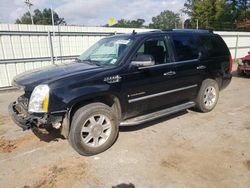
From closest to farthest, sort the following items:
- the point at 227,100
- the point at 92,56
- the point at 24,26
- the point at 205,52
Result: the point at 92,56 → the point at 205,52 → the point at 227,100 → the point at 24,26

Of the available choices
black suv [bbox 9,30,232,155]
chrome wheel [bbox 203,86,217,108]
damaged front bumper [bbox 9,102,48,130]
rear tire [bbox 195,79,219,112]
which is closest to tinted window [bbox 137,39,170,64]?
black suv [bbox 9,30,232,155]

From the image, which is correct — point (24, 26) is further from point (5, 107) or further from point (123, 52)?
point (123, 52)

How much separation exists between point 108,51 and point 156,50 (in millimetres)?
938

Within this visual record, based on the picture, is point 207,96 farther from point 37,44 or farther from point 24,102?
point 37,44

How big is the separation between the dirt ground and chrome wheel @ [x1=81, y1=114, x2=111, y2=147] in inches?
9.5

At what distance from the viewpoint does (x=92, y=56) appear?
447 cm

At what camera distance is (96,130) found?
3.51 meters

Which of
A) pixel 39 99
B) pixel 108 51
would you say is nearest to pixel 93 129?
pixel 39 99

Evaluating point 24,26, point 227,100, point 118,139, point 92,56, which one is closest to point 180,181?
point 118,139

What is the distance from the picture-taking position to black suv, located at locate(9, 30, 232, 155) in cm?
313

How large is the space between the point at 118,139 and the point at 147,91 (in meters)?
1.05

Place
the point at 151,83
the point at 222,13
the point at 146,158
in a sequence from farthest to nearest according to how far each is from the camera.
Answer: the point at 222,13 < the point at 151,83 < the point at 146,158

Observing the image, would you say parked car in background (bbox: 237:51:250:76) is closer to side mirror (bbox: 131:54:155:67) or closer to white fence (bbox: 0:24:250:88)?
white fence (bbox: 0:24:250:88)

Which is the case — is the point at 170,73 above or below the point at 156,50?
below
